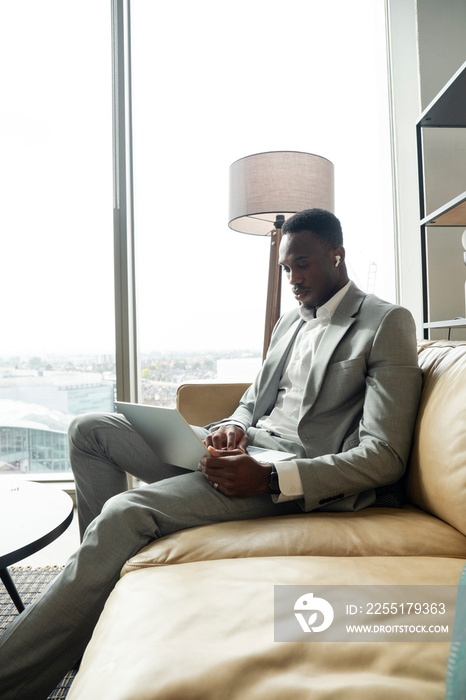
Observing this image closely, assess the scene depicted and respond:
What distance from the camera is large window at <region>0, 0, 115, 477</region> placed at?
9.05 ft

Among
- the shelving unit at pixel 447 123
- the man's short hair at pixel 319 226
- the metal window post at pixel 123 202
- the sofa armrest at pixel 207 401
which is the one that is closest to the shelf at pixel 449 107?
the shelving unit at pixel 447 123

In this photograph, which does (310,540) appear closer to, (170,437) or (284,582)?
(284,582)

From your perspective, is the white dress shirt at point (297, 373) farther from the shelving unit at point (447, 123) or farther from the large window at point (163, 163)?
the large window at point (163, 163)

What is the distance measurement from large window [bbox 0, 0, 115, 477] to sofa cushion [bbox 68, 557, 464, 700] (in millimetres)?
2123

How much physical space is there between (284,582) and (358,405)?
0.58m

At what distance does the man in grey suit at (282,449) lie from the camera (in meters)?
0.94

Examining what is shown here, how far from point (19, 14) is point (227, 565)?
10.3ft

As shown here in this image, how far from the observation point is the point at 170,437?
123cm

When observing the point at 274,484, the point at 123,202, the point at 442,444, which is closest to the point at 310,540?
the point at 274,484

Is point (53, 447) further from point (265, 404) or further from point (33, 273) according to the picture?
point (265, 404)

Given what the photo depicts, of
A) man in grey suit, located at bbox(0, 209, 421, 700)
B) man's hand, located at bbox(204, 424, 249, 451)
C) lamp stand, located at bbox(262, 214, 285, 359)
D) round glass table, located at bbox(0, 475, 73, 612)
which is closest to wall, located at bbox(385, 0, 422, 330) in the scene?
lamp stand, located at bbox(262, 214, 285, 359)

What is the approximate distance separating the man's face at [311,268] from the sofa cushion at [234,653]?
85cm

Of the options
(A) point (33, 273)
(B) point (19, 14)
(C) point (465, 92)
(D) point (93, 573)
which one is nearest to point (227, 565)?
(D) point (93, 573)

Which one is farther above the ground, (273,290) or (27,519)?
(273,290)
